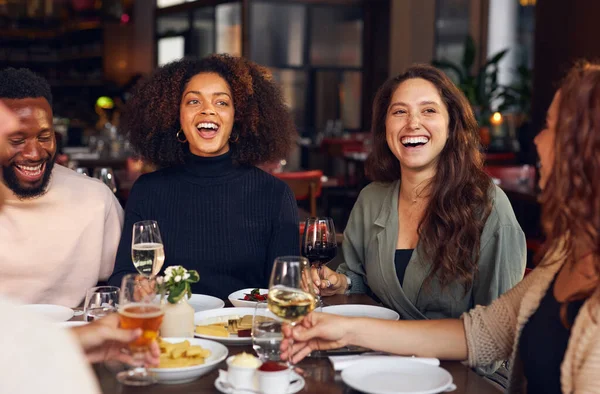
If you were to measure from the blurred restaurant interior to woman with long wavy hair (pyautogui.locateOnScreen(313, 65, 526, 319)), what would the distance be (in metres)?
3.55

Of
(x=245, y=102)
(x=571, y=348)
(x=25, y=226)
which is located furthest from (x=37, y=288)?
(x=571, y=348)

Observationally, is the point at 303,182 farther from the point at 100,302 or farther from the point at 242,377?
the point at 242,377

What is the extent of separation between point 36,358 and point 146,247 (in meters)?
1.23

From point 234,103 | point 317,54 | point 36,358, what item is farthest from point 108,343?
point 317,54

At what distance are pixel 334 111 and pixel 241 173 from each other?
841 cm

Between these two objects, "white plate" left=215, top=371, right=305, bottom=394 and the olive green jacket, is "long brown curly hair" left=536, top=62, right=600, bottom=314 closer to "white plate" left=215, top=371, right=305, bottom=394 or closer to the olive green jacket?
"white plate" left=215, top=371, right=305, bottom=394

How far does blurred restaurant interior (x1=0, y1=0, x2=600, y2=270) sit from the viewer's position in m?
7.99

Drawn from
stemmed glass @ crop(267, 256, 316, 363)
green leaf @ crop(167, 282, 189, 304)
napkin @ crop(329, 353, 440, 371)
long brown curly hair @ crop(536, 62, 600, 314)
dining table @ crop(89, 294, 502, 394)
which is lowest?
dining table @ crop(89, 294, 502, 394)

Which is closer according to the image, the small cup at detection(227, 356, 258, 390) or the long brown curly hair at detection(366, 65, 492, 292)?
the small cup at detection(227, 356, 258, 390)

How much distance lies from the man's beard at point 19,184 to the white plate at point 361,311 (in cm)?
106

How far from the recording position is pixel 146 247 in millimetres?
1984

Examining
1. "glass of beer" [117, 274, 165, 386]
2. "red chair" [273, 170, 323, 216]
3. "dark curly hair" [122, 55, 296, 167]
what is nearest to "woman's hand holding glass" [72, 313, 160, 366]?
"glass of beer" [117, 274, 165, 386]

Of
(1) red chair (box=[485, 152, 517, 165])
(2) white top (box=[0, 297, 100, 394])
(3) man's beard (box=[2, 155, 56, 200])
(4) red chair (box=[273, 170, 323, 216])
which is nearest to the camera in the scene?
(2) white top (box=[0, 297, 100, 394])

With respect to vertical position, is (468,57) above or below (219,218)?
above
